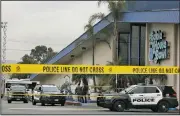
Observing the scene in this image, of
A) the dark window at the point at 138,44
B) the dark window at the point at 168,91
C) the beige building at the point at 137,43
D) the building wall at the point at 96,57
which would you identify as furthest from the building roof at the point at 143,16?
the dark window at the point at 168,91

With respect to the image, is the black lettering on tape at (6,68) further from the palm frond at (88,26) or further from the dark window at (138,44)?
the dark window at (138,44)

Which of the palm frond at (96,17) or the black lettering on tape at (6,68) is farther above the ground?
the palm frond at (96,17)

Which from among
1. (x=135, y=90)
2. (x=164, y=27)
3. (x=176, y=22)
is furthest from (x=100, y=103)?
(x=164, y=27)

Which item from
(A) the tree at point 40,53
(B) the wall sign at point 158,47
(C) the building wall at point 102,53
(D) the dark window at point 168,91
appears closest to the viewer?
(D) the dark window at point 168,91

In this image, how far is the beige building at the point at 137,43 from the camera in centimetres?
3175

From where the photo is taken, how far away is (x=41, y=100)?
29891 millimetres

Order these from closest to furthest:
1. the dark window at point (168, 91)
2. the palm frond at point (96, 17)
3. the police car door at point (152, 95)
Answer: the police car door at point (152, 95) → the dark window at point (168, 91) → the palm frond at point (96, 17)

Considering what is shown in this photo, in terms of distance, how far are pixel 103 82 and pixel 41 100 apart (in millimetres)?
9164

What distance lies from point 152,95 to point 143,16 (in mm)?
12792

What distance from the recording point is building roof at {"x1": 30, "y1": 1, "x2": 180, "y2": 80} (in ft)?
103

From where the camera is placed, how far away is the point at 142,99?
23.7m

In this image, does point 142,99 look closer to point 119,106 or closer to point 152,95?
point 152,95

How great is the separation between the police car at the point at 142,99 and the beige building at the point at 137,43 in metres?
6.67

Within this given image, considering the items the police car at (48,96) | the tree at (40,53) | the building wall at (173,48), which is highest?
the tree at (40,53)
